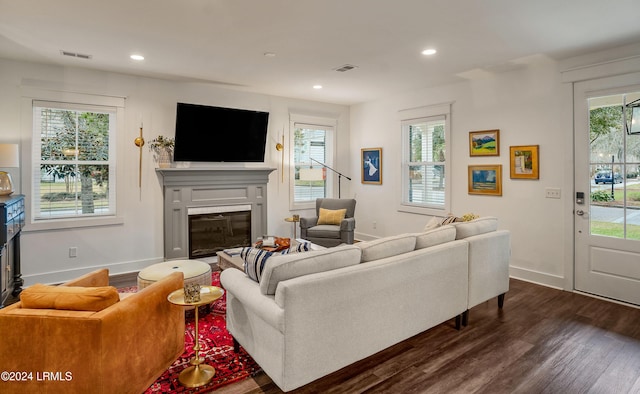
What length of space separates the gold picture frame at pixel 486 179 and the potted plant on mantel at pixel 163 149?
14.0ft

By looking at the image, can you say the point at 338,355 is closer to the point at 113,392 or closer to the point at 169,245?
the point at 113,392

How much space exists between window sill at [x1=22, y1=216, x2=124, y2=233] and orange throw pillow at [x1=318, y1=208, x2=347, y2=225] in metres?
Answer: 2.93

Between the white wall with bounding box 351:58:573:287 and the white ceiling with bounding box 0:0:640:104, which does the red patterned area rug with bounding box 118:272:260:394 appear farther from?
the white wall with bounding box 351:58:573:287

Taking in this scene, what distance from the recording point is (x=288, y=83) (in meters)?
5.07

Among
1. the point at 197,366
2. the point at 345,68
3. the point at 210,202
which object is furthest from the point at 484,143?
the point at 197,366

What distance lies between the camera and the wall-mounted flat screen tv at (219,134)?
4.89 meters

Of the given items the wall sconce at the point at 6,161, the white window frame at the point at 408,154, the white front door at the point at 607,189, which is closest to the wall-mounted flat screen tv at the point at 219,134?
the wall sconce at the point at 6,161

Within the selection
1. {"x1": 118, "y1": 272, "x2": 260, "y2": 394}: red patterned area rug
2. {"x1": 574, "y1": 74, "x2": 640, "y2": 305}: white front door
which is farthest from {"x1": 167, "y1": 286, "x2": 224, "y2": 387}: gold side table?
{"x1": 574, "y1": 74, "x2": 640, "y2": 305}: white front door

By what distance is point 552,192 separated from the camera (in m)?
4.08

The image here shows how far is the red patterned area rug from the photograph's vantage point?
2209 mm

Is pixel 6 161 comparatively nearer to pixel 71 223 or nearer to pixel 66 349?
pixel 71 223

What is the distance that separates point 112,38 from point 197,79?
1.51 m

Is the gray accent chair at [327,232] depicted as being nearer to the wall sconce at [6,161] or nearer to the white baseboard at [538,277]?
the white baseboard at [538,277]

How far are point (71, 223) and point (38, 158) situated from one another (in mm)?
865
